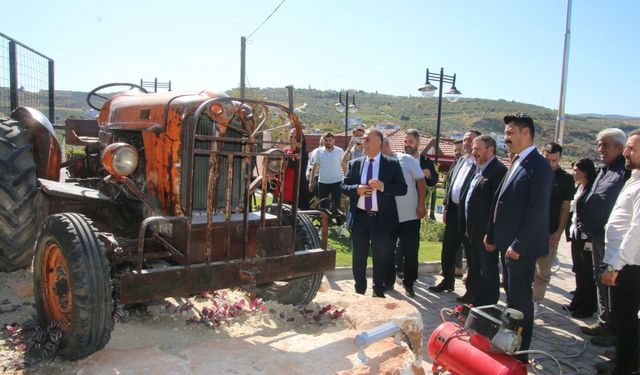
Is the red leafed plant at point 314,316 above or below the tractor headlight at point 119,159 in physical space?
below

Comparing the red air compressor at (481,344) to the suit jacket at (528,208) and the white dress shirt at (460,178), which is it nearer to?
the suit jacket at (528,208)

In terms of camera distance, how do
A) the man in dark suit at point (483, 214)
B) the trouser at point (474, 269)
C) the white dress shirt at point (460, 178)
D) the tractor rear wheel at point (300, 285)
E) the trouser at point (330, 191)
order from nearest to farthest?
the tractor rear wheel at point (300, 285) → the man in dark suit at point (483, 214) → the trouser at point (474, 269) → the white dress shirt at point (460, 178) → the trouser at point (330, 191)

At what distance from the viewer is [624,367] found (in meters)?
3.93

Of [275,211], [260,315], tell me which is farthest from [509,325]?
[275,211]

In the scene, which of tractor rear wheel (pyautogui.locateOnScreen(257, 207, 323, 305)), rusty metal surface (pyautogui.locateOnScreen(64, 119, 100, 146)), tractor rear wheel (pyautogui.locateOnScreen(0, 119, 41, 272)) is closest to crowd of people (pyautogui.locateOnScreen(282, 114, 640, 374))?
tractor rear wheel (pyautogui.locateOnScreen(257, 207, 323, 305))

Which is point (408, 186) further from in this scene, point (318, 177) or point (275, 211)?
point (318, 177)

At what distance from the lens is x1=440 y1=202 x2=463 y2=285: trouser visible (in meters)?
6.20

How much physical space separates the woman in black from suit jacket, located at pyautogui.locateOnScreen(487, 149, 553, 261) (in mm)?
1849

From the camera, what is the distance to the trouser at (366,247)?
5492 mm

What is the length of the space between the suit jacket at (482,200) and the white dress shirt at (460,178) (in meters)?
0.69

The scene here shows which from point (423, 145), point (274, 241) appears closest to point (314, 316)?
point (274, 241)

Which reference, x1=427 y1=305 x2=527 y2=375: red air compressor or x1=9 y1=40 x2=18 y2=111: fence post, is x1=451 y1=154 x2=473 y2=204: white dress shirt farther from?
x1=9 y1=40 x2=18 y2=111: fence post

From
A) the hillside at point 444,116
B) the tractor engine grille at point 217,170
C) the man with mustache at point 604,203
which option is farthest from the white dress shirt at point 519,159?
the hillside at point 444,116

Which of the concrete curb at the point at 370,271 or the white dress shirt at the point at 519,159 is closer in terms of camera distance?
the white dress shirt at the point at 519,159
